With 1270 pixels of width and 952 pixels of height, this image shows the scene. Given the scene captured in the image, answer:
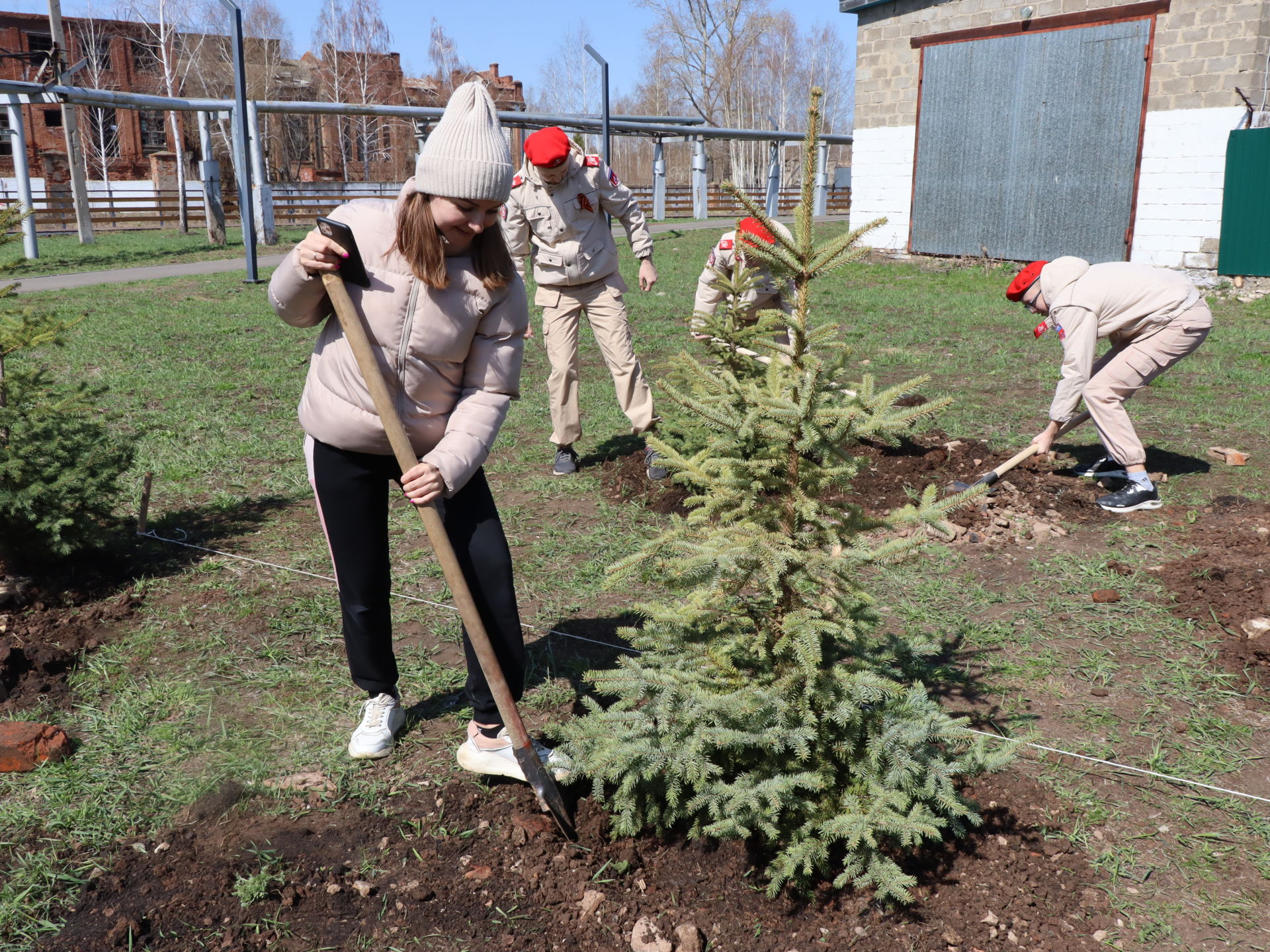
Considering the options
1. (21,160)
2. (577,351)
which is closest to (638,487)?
(577,351)

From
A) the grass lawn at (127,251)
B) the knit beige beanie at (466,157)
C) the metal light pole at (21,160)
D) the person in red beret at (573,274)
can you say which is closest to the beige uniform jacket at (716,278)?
the person in red beret at (573,274)

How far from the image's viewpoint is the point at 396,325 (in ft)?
8.54

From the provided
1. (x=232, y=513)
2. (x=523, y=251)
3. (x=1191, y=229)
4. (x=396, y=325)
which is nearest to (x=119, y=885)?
(x=396, y=325)

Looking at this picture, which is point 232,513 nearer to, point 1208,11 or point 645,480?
point 645,480

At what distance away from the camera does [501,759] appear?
9.32ft

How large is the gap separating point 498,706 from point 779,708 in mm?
824

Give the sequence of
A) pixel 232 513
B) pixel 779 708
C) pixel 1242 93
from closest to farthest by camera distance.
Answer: pixel 779 708, pixel 232 513, pixel 1242 93

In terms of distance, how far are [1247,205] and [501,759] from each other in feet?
41.1

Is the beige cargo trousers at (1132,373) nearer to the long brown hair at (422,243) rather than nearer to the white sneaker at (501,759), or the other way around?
the white sneaker at (501,759)

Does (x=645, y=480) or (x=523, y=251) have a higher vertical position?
(x=523, y=251)

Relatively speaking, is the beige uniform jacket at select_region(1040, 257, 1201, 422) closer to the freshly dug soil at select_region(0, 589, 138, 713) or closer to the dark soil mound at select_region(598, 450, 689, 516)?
the dark soil mound at select_region(598, 450, 689, 516)

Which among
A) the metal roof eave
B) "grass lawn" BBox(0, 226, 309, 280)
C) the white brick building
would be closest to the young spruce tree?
the white brick building

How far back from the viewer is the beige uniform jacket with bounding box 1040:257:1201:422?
17.1ft

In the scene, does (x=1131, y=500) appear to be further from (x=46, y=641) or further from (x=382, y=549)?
(x=46, y=641)
